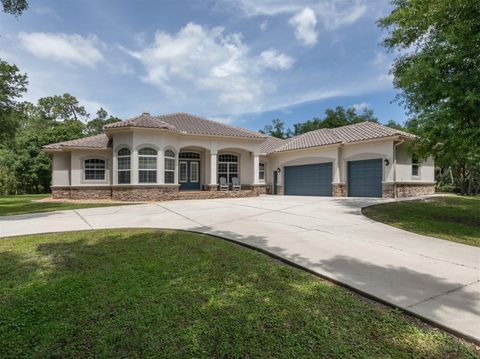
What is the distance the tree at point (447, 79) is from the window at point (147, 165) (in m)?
13.6

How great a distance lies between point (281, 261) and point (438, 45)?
27.5ft

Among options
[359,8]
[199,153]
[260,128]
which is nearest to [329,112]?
[260,128]

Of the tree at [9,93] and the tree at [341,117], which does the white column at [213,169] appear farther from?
the tree at [341,117]

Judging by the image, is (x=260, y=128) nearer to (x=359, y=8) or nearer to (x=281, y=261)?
(x=359, y=8)

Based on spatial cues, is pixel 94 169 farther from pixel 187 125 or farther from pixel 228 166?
pixel 228 166

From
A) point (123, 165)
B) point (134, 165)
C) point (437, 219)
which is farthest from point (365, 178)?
point (123, 165)

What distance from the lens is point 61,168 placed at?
19.9 metres

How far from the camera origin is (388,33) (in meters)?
11.7

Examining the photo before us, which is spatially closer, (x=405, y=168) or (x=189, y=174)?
(x=405, y=168)

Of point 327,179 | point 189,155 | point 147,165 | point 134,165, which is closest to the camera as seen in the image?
point 134,165

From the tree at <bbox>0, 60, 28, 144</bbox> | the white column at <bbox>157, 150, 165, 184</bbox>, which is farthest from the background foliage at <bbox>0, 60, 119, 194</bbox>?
the white column at <bbox>157, 150, 165, 184</bbox>

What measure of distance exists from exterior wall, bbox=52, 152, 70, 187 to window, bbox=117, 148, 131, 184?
563 cm

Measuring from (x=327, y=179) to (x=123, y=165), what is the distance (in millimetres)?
14099

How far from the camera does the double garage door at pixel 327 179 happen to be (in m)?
17.7
